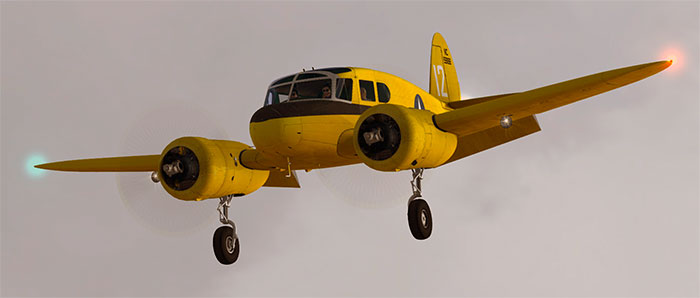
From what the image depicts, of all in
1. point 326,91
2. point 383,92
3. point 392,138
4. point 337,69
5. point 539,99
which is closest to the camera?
point 539,99

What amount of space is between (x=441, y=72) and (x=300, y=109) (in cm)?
1064

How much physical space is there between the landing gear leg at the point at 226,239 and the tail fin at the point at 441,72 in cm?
810

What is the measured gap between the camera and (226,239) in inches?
875

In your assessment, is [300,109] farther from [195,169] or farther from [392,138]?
[195,169]

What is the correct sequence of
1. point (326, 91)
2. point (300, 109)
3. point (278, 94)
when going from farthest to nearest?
point (278, 94) → point (326, 91) → point (300, 109)

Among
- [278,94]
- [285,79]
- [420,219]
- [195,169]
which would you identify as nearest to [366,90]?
[285,79]

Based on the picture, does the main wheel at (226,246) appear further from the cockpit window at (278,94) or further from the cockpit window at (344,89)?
the cockpit window at (344,89)

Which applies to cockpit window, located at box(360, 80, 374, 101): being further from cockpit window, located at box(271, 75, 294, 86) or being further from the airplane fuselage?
cockpit window, located at box(271, 75, 294, 86)

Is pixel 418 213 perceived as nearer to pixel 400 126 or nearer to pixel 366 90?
pixel 400 126

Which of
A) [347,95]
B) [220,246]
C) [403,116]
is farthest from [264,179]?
[403,116]

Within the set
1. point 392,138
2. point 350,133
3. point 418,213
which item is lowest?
point 418,213

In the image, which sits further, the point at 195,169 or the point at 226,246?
the point at 226,246

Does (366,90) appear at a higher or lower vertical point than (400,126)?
higher

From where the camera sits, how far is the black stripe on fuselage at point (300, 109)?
1847cm
